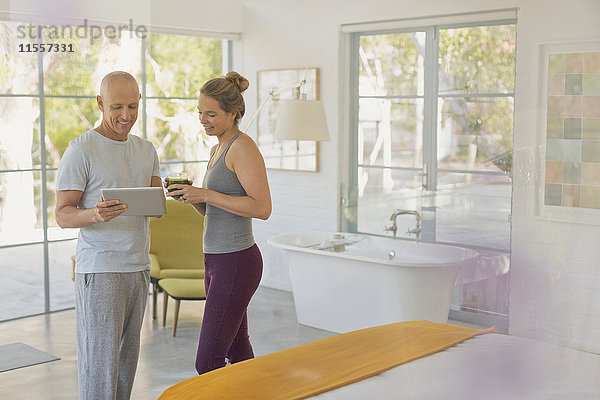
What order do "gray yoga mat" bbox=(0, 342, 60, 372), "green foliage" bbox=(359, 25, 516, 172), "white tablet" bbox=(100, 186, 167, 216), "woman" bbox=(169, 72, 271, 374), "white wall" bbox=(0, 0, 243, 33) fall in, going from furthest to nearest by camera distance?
"white wall" bbox=(0, 0, 243, 33)
"gray yoga mat" bbox=(0, 342, 60, 372)
"woman" bbox=(169, 72, 271, 374)
"white tablet" bbox=(100, 186, 167, 216)
"green foliage" bbox=(359, 25, 516, 172)

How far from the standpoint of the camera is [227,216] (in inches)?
55.4

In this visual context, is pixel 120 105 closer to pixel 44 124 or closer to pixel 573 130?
pixel 573 130

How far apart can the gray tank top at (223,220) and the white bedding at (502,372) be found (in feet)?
2.98

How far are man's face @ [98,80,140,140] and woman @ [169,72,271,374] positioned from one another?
0.58 ft

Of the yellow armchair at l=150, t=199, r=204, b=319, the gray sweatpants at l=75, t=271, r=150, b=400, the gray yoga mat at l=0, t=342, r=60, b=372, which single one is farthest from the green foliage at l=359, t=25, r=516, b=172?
the yellow armchair at l=150, t=199, r=204, b=319

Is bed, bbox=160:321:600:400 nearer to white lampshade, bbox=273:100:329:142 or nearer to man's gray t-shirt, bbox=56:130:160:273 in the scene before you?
man's gray t-shirt, bbox=56:130:160:273

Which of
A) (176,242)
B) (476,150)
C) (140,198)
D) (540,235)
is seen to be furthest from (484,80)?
(176,242)

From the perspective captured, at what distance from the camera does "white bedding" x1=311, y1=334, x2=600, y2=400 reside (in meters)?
0.40

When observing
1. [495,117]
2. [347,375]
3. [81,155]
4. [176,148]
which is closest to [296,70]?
[176,148]

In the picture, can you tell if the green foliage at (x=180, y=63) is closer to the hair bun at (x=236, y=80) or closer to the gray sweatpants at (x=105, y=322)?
the hair bun at (x=236, y=80)

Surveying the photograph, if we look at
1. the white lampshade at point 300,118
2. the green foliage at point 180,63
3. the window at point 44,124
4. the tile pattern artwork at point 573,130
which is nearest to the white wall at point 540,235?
the tile pattern artwork at point 573,130

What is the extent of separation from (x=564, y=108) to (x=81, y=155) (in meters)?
1.06

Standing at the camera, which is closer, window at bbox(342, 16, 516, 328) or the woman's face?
window at bbox(342, 16, 516, 328)

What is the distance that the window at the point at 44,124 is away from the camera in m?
2.79
